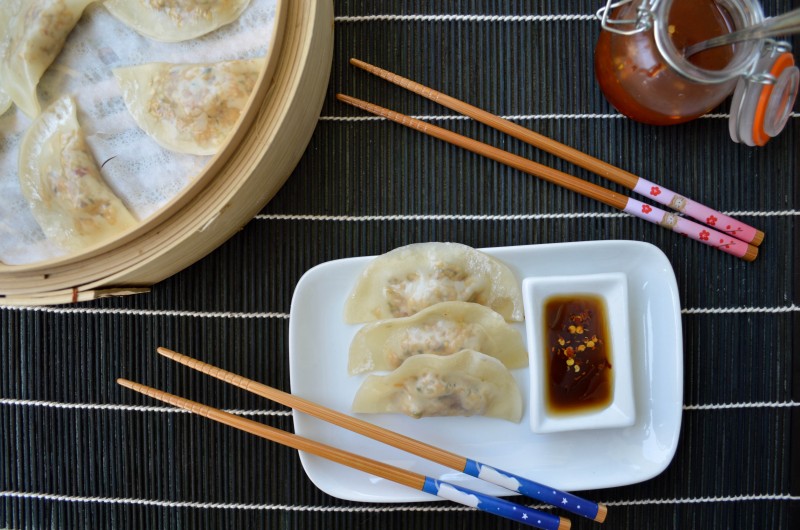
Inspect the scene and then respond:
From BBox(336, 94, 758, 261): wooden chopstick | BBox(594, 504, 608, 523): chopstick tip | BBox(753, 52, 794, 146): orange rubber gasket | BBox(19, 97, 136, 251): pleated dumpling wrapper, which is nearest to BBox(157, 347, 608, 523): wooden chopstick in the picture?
BBox(594, 504, 608, 523): chopstick tip

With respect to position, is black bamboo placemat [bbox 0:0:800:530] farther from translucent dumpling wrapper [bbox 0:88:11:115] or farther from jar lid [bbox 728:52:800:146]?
translucent dumpling wrapper [bbox 0:88:11:115]

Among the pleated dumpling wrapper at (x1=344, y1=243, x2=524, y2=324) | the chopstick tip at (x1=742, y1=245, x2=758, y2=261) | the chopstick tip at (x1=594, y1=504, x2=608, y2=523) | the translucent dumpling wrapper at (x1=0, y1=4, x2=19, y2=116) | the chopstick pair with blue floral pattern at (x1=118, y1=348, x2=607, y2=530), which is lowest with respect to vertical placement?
the chopstick tip at (x1=594, y1=504, x2=608, y2=523)

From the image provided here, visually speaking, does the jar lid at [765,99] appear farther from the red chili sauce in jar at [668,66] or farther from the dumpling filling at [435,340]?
the dumpling filling at [435,340]

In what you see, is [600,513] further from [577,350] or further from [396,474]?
[396,474]

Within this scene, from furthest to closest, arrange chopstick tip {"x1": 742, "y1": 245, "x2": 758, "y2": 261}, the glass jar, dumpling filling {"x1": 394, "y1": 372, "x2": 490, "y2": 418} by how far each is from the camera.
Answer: chopstick tip {"x1": 742, "y1": 245, "x2": 758, "y2": 261} → dumpling filling {"x1": 394, "y1": 372, "x2": 490, "y2": 418} → the glass jar

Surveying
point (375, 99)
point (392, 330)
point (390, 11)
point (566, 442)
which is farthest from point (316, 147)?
point (566, 442)

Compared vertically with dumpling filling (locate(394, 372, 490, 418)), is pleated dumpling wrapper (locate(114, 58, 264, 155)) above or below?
above
